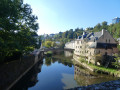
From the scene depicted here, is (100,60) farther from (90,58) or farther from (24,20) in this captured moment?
(24,20)

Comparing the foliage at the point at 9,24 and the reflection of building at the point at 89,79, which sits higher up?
the foliage at the point at 9,24

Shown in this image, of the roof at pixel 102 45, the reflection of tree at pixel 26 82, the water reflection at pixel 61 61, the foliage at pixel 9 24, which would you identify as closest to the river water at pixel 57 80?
the reflection of tree at pixel 26 82

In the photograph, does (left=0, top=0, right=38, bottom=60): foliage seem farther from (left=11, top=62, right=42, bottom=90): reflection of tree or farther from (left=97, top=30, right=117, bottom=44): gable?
(left=97, top=30, right=117, bottom=44): gable

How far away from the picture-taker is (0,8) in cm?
727

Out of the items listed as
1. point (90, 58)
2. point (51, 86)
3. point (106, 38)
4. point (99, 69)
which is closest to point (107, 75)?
point (99, 69)

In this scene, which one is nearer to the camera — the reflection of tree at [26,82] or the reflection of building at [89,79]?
the reflection of tree at [26,82]

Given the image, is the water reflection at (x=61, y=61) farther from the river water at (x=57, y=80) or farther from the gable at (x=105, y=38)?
the gable at (x=105, y=38)

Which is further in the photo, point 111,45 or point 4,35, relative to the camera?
point 111,45

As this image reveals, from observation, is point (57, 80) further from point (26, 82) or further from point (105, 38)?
point (105, 38)

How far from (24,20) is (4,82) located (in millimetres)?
9467

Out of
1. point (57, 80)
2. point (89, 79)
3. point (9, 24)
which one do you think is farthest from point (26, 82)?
point (89, 79)

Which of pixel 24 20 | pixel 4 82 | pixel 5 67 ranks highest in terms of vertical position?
pixel 24 20

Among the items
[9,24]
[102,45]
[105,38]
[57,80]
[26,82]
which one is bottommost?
[57,80]

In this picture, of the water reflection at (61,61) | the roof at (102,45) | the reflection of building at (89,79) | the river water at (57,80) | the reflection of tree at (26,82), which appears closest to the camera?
the reflection of tree at (26,82)
